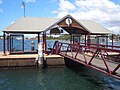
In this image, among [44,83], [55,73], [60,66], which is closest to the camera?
[44,83]

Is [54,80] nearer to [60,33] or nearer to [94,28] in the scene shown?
[60,33]

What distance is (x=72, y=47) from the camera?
22.3 meters

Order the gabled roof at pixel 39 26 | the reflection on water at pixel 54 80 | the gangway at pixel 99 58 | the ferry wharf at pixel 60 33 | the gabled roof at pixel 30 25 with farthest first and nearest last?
the gabled roof at pixel 30 25, the gabled roof at pixel 39 26, the ferry wharf at pixel 60 33, the reflection on water at pixel 54 80, the gangway at pixel 99 58

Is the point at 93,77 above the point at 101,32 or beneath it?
beneath

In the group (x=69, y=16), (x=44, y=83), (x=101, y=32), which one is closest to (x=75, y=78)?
(x=44, y=83)

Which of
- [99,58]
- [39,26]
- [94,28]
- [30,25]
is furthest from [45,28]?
[99,58]

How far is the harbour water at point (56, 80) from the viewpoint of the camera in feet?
55.5

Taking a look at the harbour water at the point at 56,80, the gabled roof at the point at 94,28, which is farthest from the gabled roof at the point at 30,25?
the harbour water at the point at 56,80

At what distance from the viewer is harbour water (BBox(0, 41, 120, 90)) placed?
666 inches

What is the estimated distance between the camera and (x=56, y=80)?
19.0 m

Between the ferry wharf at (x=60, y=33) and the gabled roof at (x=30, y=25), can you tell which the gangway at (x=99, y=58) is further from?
the gabled roof at (x=30, y=25)

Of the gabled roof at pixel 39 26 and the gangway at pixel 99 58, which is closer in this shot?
the gangway at pixel 99 58

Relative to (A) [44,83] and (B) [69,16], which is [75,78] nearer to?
(A) [44,83]

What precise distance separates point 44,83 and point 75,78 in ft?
9.35
